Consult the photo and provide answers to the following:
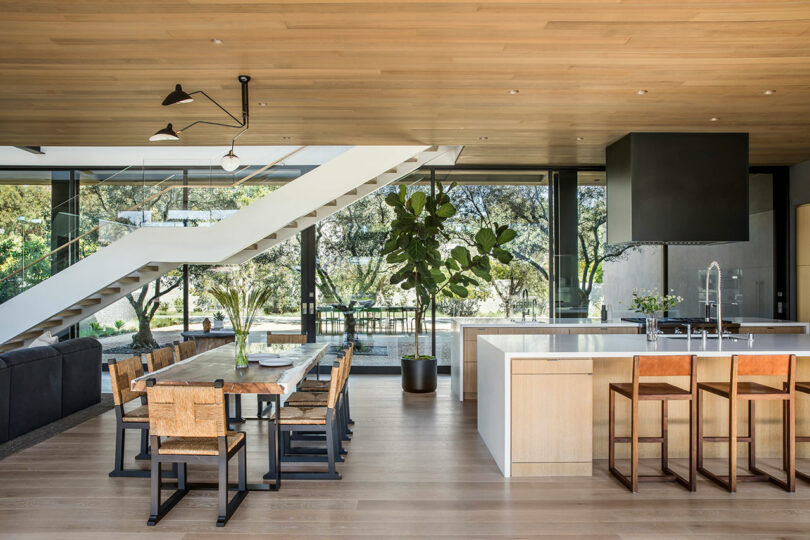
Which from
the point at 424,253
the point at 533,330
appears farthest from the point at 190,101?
the point at 533,330

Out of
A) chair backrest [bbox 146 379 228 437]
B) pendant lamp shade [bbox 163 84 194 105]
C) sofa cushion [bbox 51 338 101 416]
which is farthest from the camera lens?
sofa cushion [bbox 51 338 101 416]

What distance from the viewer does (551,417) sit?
395 cm

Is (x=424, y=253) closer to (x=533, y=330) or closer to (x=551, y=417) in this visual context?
(x=533, y=330)

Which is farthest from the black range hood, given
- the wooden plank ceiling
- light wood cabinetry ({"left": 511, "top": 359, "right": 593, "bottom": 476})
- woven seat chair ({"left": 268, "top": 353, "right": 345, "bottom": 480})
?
woven seat chair ({"left": 268, "top": 353, "right": 345, "bottom": 480})

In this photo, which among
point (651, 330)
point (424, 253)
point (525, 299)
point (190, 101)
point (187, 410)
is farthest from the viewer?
point (525, 299)

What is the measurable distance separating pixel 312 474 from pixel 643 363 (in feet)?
7.75

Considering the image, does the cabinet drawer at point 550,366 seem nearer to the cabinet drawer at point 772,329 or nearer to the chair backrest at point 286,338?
the chair backrest at point 286,338

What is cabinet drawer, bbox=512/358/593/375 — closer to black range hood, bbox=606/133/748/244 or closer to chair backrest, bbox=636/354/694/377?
chair backrest, bbox=636/354/694/377

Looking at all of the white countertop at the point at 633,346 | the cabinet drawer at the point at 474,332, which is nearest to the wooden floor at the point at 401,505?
the white countertop at the point at 633,346

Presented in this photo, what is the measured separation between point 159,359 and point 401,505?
243 cm

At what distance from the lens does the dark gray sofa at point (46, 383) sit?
4.84 metres

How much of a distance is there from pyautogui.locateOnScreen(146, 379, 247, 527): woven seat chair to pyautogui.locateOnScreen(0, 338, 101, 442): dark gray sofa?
2485 millimetres

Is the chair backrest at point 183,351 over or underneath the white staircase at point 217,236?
underneath

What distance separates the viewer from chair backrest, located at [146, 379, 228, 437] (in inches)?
121
